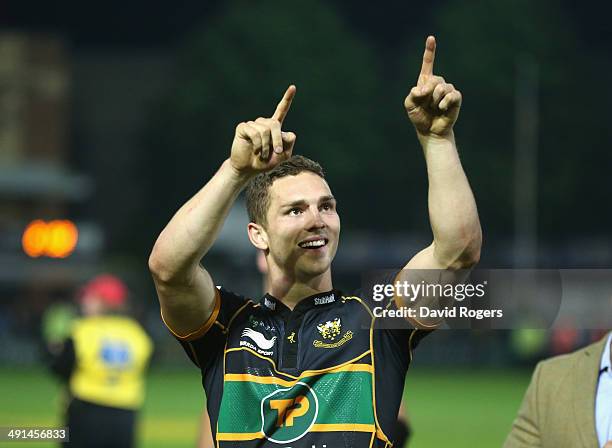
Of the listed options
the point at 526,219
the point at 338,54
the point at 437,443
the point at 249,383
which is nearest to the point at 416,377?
the point at 437,443

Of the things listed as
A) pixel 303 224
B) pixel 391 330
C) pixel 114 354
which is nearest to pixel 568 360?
pixel 391 330

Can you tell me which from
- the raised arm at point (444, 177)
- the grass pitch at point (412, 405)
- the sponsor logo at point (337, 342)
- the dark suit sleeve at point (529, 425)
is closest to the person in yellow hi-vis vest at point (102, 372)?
the grass pitch at point (412, 405)

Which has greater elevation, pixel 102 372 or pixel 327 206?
pixel 102 372

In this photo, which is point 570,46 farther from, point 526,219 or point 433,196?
point 433,196

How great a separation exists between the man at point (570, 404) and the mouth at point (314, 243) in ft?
4.96

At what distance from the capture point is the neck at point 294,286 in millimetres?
4758

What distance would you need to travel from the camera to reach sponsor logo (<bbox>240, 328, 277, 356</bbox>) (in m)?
4.66

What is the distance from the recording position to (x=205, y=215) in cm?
443

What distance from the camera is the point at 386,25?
236ft

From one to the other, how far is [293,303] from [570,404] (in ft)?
4.62

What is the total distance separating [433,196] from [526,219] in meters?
51.2

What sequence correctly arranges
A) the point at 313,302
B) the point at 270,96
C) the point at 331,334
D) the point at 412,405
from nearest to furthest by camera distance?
1. the point at 331,334
2. the point at 313,302
3. the point at 412,405
4. the point at 270,96

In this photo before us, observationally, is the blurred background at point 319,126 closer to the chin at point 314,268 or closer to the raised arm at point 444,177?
the chin at point 314,268

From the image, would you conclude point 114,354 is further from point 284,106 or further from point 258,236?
point 284,106
